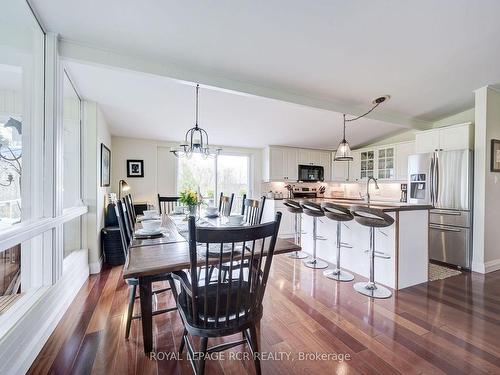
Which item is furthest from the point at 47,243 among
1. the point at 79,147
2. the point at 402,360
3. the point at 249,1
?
the point at 402,360

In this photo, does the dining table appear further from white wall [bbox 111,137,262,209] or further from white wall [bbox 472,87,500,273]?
white wall [bbox 472,87,500,273]

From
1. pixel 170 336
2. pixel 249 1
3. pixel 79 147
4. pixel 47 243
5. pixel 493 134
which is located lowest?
pixel 170 336

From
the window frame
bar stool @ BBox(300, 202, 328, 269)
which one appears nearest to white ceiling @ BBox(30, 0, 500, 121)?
the window frame

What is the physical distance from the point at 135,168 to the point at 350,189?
17.2 ft

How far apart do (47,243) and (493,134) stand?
5.50 metres

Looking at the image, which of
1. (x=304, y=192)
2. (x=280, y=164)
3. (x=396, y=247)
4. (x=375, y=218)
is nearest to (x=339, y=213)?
(x=375, y=218)

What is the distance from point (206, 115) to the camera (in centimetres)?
385

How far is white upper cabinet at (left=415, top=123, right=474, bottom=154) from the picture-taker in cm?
340

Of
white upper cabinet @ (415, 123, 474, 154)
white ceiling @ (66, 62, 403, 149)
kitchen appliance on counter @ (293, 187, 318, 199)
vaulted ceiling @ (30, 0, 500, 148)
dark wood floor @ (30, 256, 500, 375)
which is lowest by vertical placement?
dark wood floor @ (30, 256, 500, 375)

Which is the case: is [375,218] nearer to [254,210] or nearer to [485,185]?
[254,210]

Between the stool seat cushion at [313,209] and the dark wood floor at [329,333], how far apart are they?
904 mm

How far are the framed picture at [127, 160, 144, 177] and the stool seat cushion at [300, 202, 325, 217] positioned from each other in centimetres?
329

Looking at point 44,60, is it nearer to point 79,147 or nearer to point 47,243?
point 79,147

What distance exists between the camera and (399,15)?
1.90 m
